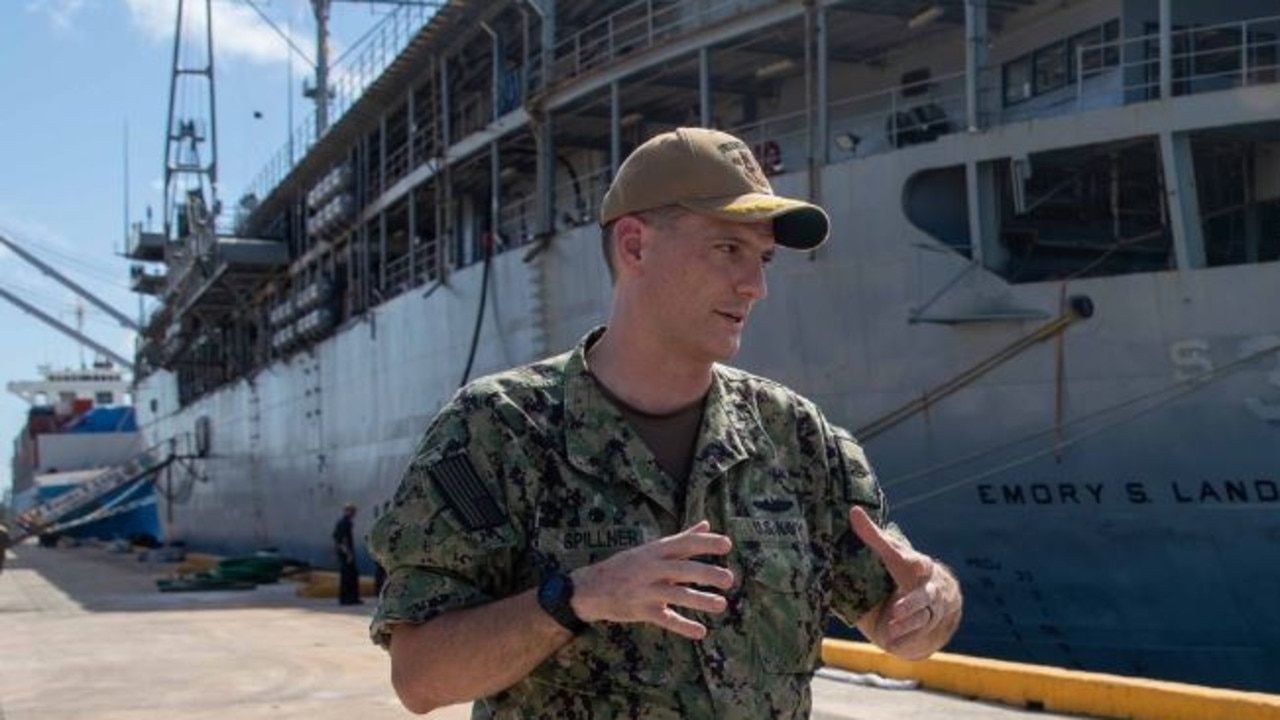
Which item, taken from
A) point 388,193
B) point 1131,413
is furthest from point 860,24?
point 388,193

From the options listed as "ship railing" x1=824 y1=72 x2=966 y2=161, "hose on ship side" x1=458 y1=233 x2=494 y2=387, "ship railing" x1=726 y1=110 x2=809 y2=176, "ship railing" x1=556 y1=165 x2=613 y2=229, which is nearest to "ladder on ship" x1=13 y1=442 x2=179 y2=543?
"ship railing" x1=556 y1=165 x2=613 y2=229

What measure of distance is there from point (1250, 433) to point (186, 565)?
1835 centimetres

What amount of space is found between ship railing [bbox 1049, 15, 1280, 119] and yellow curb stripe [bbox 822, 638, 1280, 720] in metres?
5.83

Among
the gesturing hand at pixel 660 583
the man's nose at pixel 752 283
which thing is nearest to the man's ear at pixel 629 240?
the man's nose at pixel 752 283

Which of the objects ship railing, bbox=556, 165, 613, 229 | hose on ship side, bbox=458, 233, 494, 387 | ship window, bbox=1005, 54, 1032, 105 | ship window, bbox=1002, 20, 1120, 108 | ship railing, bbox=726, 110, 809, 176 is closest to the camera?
ship window, bbox=1002, 20, 1120, 108

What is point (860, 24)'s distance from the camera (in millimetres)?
13281

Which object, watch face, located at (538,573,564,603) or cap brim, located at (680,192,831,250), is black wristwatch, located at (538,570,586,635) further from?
cap brim, located at (680,192,831,250)

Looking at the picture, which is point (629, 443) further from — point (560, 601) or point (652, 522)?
point (560, 601)

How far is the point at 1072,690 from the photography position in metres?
6.32

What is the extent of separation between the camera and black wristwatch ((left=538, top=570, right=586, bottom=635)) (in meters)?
1.59

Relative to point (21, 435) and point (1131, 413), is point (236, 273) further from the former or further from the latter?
point (21, 435)

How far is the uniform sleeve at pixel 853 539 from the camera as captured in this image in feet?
6.35

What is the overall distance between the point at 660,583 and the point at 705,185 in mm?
554

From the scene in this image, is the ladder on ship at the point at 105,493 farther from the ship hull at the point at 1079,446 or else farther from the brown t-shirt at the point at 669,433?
the brown t-shirt at the point at 669,433
